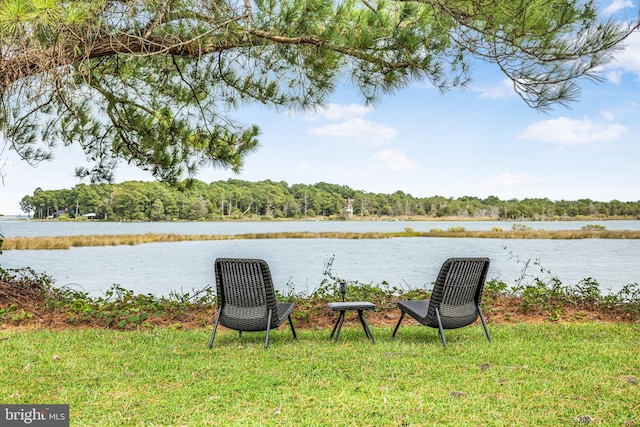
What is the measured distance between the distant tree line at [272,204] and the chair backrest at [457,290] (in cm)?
1235

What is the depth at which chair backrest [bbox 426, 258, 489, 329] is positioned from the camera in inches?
162

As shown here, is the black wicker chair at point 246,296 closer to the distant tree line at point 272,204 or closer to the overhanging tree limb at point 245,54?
the overhanging tree limb at point 245,54

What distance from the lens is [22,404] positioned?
2.80 m

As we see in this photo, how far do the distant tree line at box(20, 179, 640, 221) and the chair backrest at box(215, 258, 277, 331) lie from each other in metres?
11.7

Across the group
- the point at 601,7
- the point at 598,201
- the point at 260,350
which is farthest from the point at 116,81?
the point at 598,201

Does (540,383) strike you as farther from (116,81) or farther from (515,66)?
(116,81)

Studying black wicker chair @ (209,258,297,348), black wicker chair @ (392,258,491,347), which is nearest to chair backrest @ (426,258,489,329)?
black wicker chair @ (392,258,491,347)

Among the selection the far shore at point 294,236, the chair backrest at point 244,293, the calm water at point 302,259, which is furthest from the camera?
the far shore at point 294,236

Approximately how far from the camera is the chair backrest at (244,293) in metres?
4.02

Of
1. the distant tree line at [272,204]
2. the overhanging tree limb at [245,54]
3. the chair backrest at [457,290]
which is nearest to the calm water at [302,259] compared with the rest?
the chair backrest at [457,290]

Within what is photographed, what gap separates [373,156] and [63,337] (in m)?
13.8

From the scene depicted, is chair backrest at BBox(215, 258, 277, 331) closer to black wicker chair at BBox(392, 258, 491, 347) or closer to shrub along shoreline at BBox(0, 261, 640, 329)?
shrub along shoreline at BBox(0, 261, 640, 329)

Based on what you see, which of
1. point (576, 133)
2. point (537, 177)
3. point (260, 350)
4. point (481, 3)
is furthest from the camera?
point (537, 177)

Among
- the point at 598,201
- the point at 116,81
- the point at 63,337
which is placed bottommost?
the point at 63,337
